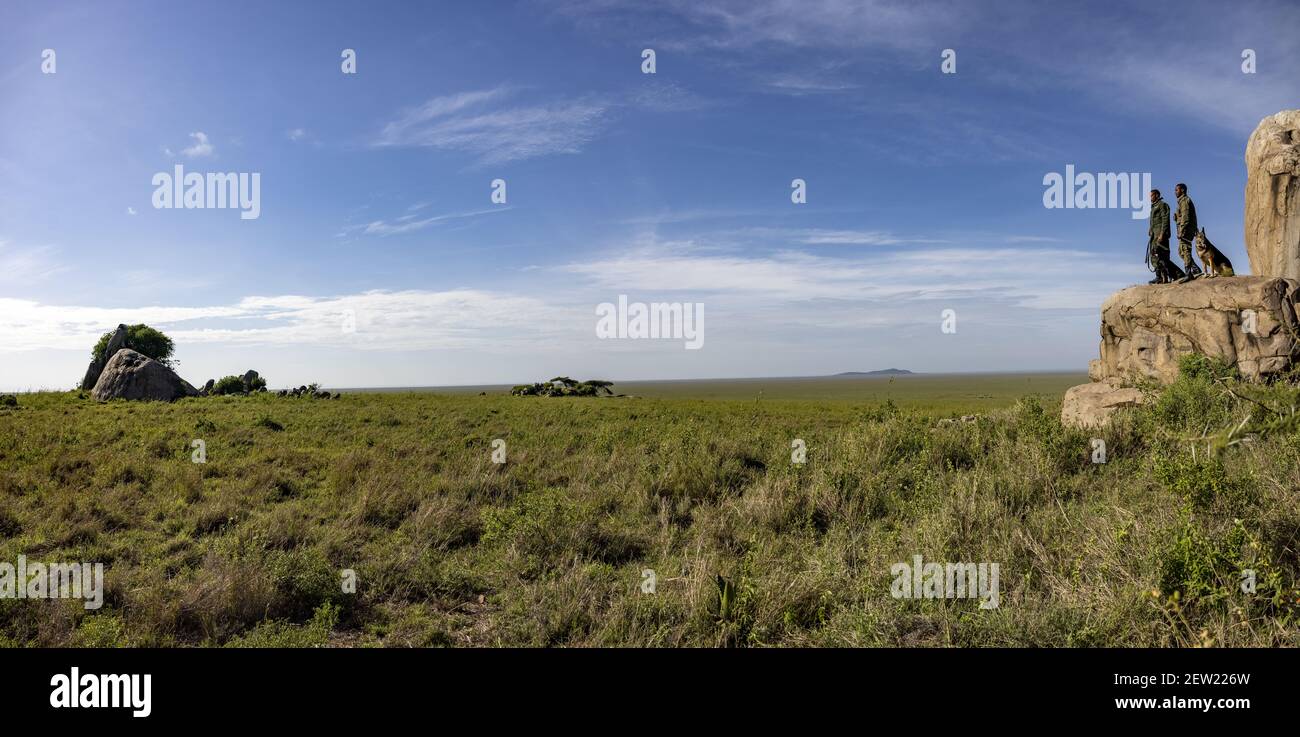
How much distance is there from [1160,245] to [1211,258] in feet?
3.76

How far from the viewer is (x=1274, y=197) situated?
1695 cm

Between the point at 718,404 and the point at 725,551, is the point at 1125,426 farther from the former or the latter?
the point at 718,404

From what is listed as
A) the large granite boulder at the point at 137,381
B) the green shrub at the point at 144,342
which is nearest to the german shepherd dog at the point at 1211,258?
the large granite boulder at the point at 137,381

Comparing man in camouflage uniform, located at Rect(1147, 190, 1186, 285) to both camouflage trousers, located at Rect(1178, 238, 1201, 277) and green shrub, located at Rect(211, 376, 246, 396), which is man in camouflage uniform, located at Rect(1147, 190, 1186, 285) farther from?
green shrub, located at Rect(211, 376, 246, 396)

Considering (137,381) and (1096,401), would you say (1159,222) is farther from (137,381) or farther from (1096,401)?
(137,381)

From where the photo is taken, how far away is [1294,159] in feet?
54.8

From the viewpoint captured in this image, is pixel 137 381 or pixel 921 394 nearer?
pixel 137 381

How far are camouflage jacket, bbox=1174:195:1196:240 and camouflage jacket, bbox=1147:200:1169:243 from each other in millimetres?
314

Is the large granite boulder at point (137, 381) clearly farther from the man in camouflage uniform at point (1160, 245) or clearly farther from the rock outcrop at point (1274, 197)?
the rock outcrop at point (1274, 197)

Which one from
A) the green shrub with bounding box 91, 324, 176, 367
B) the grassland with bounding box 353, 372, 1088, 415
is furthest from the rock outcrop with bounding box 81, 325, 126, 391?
the grassland with bounding box 353, 372, 1088, 415

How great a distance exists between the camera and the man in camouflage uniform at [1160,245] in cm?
1728

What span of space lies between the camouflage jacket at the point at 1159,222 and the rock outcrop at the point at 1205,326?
1.41 metres

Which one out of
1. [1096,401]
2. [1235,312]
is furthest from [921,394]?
[1096,401]
